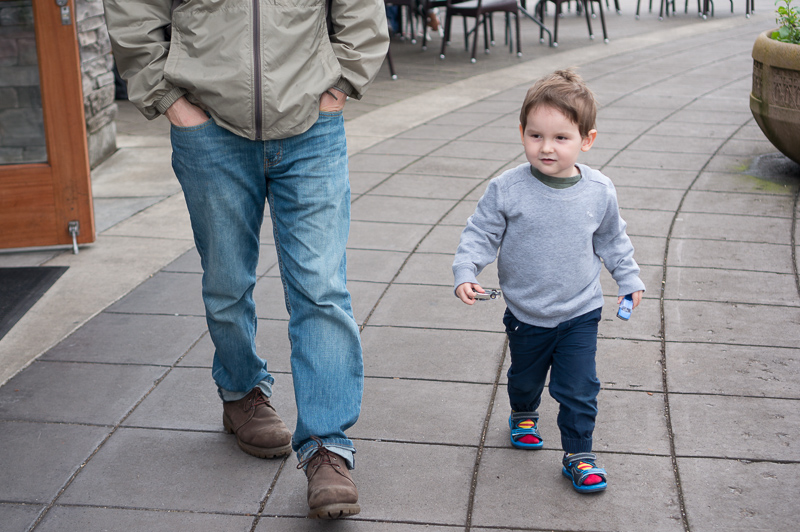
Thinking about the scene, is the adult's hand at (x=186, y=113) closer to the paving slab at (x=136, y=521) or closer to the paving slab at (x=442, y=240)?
the paving slab at (x=136, y=521)

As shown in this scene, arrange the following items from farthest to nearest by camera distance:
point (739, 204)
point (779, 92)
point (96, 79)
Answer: point (96, 79) < point (779, 92) < point (739, 204)

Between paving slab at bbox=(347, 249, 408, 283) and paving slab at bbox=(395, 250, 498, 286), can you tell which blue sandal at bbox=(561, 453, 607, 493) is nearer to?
paving slab at bbox=(395, 250, 498, 286)

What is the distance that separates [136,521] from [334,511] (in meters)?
0.59

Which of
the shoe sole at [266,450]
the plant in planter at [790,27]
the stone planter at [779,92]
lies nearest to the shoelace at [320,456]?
the shoe sole at [266,450]

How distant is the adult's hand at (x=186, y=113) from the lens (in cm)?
244

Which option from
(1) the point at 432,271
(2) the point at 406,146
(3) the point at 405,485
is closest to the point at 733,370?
(3) the point at 405,485

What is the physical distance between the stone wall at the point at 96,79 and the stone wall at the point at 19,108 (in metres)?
1.55

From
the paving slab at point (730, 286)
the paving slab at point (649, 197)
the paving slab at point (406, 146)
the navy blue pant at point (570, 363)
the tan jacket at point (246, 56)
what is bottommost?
the paving slab at point (730, 286)

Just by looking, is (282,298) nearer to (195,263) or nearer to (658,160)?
(195,263)

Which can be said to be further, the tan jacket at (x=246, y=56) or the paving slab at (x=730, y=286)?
the paving slab at (x=730, y=286)

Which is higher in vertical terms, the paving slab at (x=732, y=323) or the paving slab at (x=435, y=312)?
the paving slab at (x=435, y=312)

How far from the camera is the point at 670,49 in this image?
12.0m

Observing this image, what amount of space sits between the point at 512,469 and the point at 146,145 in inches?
219

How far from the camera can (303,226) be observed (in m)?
2.46
